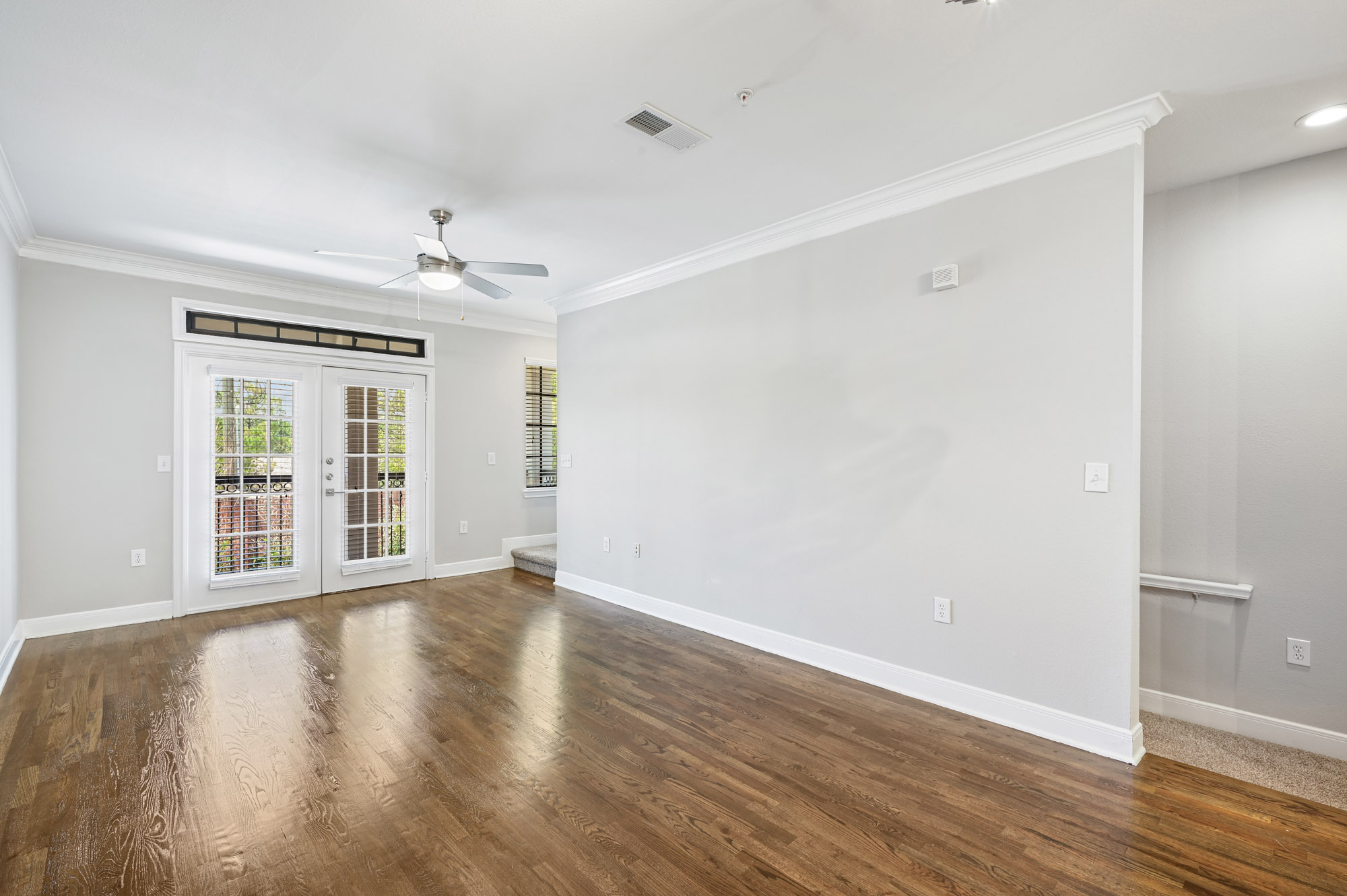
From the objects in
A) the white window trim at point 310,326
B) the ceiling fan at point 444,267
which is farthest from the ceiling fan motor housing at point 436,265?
the white window trim at point 310,326

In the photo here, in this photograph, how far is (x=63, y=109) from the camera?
252cm

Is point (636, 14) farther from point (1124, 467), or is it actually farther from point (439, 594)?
point (439, 594)

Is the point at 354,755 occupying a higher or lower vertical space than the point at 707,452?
lower

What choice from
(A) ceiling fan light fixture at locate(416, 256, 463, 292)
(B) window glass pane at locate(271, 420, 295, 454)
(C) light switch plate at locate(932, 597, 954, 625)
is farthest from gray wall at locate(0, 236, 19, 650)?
(C) light switch plate at locate(932, 597, 954, 625)

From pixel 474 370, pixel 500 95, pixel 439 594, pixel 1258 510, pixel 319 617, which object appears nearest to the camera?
pixel 500 95

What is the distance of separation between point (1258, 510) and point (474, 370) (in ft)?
20.0

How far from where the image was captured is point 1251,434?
292cm

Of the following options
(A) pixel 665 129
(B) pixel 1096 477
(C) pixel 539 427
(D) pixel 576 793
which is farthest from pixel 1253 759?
(C) pixel 539 427

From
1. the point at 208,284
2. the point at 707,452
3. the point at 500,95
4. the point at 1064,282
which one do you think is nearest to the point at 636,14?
the point at 500,95

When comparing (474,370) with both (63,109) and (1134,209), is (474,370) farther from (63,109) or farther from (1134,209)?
(1134,209)

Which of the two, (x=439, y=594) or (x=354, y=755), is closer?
(x=354, y=755)

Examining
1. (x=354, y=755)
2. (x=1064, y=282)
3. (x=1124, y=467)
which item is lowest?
(x=354, y=755)

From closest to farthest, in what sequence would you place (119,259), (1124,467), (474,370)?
(1124,467) → (119,259) → (474,370)

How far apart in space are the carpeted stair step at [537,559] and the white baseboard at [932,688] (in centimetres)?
162
